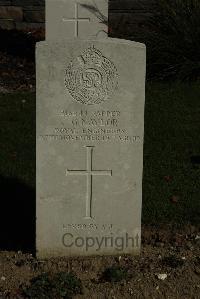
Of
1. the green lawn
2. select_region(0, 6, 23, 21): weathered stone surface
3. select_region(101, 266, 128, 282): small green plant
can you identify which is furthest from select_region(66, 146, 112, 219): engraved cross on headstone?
select_region(0, 6, 23, 21): weathered stone surface

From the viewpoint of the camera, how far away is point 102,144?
5277mm

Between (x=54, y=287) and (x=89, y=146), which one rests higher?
(x=89, y=146)

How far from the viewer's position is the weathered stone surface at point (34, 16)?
14656mm

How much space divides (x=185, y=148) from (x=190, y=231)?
214 cm

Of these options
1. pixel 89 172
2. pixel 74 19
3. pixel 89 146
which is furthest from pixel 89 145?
pixel 74 19

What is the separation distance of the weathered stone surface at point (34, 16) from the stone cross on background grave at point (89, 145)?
9556mm

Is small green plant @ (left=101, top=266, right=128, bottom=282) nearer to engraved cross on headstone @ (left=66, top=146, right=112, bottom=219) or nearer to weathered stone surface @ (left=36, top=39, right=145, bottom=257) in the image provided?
weathered stone surface @ (left=36, top=39, right=145, bottom=257)

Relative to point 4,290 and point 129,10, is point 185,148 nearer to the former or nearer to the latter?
point 4,290

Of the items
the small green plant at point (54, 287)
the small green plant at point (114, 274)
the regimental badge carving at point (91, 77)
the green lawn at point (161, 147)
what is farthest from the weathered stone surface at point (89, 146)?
the green lawn at point (161, 147)

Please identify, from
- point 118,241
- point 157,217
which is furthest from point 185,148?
point 118,241

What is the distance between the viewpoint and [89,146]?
5270mm

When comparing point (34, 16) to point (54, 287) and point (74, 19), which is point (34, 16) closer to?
point (74, 19)

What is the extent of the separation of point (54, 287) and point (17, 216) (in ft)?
5.64

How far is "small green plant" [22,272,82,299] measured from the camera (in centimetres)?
487
